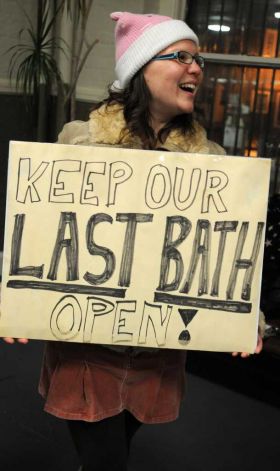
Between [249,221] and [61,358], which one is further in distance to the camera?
[61,358]

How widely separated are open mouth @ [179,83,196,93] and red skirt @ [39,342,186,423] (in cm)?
57

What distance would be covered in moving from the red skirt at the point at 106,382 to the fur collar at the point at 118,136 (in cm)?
44

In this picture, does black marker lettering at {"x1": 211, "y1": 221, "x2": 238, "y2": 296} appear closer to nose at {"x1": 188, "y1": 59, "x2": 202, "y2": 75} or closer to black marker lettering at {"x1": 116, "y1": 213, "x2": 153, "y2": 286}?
black marker lettering at {"x1": 116, "y1": 213, "x2": 153, "y2": 286}

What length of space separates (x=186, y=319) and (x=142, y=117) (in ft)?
1.47

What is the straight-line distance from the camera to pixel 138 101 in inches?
52.8

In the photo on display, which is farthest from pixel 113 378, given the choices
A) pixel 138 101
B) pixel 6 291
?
pixel 138 101

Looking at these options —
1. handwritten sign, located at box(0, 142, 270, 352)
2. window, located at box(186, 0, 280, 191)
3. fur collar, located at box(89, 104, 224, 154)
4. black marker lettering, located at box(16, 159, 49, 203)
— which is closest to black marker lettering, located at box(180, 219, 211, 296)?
handwritten sign, located at box(0, 142, 270, 352)

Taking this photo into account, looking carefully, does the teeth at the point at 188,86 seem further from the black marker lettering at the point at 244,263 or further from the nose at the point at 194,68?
the black marker lettering at the point at 244,263

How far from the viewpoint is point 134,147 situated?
4.36 feet

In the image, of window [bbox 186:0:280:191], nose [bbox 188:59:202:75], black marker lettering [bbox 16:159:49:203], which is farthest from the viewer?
window [bbox 186:0:280:191]

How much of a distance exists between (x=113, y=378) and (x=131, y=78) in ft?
2.18

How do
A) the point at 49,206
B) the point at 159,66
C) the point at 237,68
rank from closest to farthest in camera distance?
the point at 49,206 < the point at 159,66 < the point at 237,68

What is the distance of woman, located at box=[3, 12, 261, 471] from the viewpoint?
131 centimetres

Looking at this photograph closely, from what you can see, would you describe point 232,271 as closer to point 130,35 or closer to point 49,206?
point 49,206
